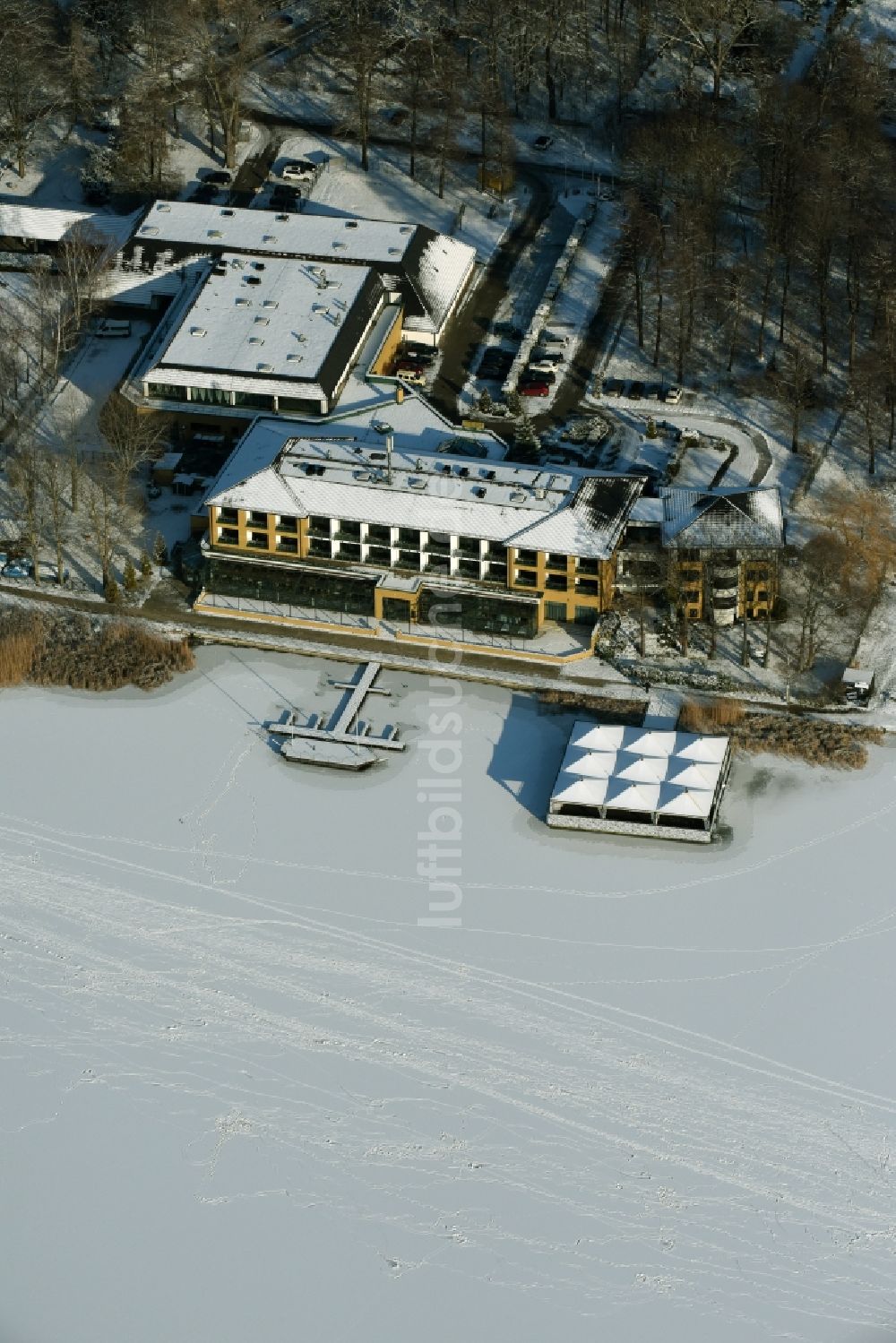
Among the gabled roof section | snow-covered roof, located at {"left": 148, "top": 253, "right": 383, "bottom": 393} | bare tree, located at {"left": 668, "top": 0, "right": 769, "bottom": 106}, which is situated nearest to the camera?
the gabled roof section

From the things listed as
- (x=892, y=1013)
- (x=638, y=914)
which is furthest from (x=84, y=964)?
(x=892, y=1013)

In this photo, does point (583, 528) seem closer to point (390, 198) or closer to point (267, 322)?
point (267, 322)

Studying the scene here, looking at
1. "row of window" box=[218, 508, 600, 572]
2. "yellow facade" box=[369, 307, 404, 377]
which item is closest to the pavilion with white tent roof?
"row of window" box=[218, 508, 600, 572]

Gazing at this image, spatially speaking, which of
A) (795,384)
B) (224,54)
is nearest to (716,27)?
(224,54)

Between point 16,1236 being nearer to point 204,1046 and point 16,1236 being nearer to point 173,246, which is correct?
point 204,1046

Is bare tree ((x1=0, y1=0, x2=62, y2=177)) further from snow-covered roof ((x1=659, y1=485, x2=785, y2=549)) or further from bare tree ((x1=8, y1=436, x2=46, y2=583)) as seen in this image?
snow-covered roof ((x1=659, y1=485, x2=785, y2=549))
